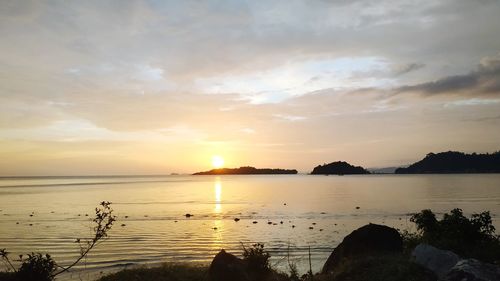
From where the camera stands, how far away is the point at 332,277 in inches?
634

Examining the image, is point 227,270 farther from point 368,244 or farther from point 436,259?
point 368,244

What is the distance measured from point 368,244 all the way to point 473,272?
365 inches

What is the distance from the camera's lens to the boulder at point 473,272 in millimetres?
9914

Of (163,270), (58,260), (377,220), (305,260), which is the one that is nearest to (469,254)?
(305,260)

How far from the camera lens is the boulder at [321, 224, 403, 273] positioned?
19.0 metres

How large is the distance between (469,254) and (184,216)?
43993 mm

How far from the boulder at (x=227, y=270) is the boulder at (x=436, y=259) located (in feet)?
21.4

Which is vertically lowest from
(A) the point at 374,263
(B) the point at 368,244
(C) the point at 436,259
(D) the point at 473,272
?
(A) the point at 374,263

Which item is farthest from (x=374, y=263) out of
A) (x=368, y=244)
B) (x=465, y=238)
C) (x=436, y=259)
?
(x=465, y=238)

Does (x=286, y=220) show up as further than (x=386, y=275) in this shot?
Yes

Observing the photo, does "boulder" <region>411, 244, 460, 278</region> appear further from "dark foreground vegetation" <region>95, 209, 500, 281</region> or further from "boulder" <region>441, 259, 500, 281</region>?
"boulder" <region>441, 259, 500, 281</region>

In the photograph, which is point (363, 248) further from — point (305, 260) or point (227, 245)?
point (227, 245)

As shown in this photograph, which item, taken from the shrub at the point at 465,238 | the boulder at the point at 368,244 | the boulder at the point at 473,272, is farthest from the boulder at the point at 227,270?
the shrub at the point at 465,238

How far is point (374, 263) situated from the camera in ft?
53.2
